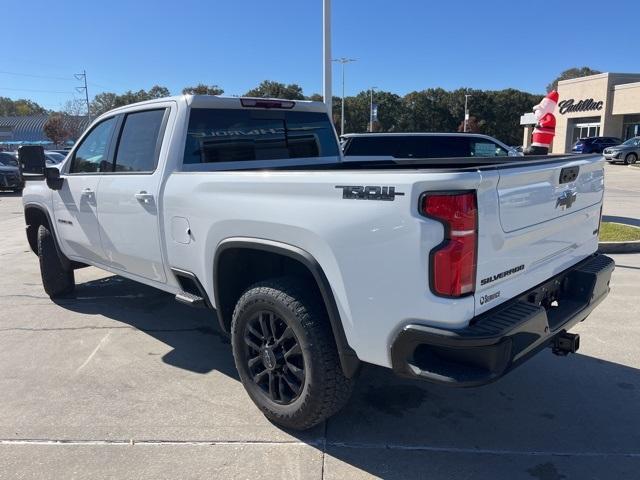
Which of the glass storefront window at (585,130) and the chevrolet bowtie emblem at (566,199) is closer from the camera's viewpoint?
the chevrolet bowtie emblem at (566,199)

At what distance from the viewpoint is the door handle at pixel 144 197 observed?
3.84 metres

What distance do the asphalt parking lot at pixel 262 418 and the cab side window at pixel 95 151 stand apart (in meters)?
1.54

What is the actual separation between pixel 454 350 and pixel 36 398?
2.98m

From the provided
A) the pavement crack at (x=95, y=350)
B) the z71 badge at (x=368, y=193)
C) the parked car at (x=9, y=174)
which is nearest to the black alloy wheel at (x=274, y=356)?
the z71 badge at (x=368, y=193)

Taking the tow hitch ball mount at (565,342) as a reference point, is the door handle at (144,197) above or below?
above

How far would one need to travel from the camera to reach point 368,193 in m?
2.45

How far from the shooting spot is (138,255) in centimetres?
415

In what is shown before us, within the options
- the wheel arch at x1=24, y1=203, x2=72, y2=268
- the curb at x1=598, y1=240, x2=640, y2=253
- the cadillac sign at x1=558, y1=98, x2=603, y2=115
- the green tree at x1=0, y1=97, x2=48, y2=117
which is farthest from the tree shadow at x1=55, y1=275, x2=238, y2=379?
the green tree at x1=0, y1=97, x2=48, y2=117

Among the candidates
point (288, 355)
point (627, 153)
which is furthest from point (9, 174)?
point (627, 153)

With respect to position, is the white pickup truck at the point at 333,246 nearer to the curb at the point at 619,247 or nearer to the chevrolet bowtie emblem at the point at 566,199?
the chevrolet bowtie emblem at the point at 566,199

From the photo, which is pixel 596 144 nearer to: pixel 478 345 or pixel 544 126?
pixel 544 126

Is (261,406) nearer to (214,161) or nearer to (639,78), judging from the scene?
(214,161)

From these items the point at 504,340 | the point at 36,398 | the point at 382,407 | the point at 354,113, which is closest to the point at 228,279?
the point at 382,407

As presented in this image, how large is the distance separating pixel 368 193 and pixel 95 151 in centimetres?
334
